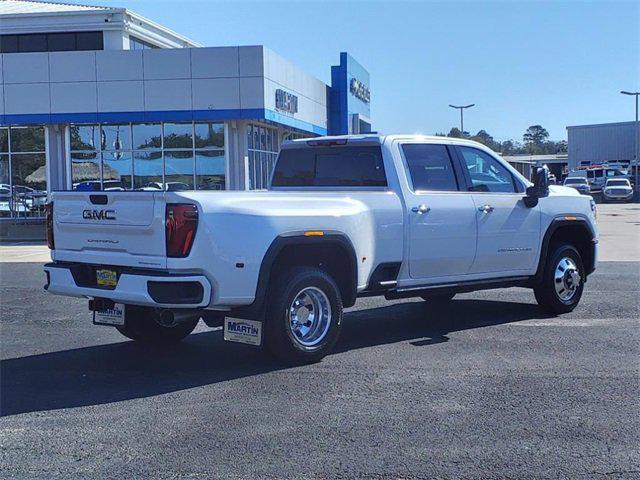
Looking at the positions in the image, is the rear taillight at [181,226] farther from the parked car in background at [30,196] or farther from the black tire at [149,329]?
the parked car in background at [30,196]

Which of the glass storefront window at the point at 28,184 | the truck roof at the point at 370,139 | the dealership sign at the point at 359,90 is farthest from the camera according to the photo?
the dealership sign at the point at 359,90

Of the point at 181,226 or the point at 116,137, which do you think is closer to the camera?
the point at 181,226

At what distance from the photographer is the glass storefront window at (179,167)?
25.3 meters

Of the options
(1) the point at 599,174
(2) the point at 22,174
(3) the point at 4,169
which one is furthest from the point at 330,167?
(1) the point at 599,174

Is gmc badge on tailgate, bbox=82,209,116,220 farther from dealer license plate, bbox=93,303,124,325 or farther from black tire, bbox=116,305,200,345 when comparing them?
black tire, bbox=116,305,200,345

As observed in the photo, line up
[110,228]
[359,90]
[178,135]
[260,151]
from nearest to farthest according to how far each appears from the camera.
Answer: [110,228] → [178,135] → [260,151] → [359,90]

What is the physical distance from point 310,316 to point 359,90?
110ft

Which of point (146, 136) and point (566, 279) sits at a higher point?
point (146, 136)

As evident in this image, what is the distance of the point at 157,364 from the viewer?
23.8ft

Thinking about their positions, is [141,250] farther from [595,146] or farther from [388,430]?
[595,146]

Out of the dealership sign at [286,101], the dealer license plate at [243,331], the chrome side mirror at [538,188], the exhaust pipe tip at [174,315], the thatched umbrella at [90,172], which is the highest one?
the dealership sign at [286,101]

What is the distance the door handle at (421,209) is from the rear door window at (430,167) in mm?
208

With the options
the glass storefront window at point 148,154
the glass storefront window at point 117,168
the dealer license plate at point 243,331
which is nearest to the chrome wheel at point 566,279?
the dealer license plate at point 243,331

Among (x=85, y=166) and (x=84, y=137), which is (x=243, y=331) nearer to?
(x=85, y=166)
